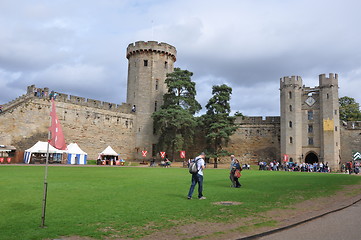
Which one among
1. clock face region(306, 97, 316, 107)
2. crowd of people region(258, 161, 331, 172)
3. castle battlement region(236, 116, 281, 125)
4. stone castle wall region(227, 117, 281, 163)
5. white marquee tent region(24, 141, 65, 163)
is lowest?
crowd of people region(258, 161, 331, 172)

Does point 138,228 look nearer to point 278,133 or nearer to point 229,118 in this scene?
point 229,118

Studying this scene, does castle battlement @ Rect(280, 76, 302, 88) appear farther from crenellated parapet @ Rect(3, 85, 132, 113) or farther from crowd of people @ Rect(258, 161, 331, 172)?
crenellated parapet @ Rect(3, 85, 132, 113)

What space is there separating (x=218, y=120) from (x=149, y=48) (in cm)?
1418

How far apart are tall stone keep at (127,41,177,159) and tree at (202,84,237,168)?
759 centimetres

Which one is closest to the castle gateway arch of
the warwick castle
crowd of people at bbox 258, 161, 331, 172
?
the warwick castle

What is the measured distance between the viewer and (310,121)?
45.2 m

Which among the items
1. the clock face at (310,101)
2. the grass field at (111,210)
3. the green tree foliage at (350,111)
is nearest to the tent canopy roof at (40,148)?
the grass field at (111,210)

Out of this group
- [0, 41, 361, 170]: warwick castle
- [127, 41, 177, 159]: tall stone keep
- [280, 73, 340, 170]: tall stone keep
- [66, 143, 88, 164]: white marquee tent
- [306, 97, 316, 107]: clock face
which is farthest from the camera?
[127, 41, 177, 159]: tall stone keep

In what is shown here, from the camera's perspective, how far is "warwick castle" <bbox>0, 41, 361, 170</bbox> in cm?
4162

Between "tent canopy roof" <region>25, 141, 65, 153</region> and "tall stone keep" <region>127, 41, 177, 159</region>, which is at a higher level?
"tall stone keep" <region>127, 41, 177, 159</region>

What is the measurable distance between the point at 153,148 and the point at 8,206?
3910 centimetres

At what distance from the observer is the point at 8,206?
26.7 ft

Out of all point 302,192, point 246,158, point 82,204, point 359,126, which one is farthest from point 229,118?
point 82,204

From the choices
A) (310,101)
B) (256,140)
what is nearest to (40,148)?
(256,140)
